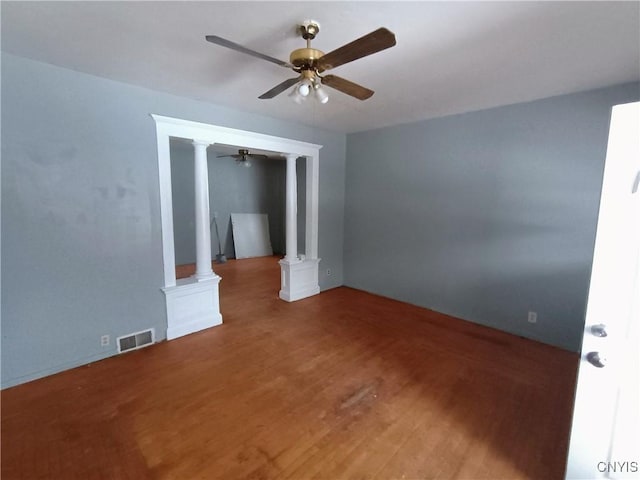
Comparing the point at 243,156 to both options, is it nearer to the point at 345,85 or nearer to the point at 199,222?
the point at 199,222

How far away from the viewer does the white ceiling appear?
1.56m

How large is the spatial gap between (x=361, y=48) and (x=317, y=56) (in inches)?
12.4

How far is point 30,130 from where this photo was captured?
219 cm

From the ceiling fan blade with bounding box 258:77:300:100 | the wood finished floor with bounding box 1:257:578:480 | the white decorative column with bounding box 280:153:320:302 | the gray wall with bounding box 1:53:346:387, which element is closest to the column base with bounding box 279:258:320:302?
the white decorative column with bounding box 280:153:320:302

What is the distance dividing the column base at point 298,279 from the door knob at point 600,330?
3353 millimetres

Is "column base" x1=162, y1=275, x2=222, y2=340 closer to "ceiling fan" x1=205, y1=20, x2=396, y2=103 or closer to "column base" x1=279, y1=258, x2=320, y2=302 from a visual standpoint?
"column base" x1=279, y1=258, x2=320, y2=302

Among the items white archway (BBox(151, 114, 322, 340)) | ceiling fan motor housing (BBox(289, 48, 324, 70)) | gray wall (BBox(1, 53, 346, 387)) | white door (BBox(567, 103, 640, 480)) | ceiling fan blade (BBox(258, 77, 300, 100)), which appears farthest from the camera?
white archway (BBox(151, 114, 322, 340))

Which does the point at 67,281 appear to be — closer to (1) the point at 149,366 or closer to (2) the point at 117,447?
(1) the point at 149,366

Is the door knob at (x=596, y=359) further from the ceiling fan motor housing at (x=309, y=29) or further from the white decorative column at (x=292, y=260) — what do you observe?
the white decorative column at (x=292, y=260)

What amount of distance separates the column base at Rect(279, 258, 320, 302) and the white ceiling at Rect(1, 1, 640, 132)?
236cm

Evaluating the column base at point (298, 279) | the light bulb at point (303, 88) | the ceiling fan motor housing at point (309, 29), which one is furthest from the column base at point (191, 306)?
the ceiling fan motor housing at point (309, 29)

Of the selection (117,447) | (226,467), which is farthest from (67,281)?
(226,467)

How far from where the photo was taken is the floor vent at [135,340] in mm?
2758

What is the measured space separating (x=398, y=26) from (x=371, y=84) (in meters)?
0.87
